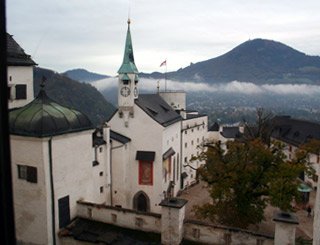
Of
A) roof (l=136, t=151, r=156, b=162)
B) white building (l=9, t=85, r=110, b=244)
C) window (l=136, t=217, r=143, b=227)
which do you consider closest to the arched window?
roof (l=136, t=151, r=156, b=162)

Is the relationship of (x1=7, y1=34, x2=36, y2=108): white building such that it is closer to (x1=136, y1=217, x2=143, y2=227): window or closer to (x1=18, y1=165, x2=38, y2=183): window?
(x1=18, y1=165, x2=38, y2=183): window

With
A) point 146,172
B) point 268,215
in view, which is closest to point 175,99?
point 146,172

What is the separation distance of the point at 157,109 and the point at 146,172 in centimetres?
770

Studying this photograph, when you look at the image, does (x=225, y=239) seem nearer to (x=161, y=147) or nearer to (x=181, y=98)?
(x=161, y=147)

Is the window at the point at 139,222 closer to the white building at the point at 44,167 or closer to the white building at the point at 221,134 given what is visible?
the white building at the point at 44,167

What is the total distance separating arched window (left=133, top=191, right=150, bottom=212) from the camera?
3266cm

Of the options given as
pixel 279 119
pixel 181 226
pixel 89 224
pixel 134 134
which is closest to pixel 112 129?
pixel 134 134

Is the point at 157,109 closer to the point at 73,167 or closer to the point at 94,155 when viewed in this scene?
the point at 94,155

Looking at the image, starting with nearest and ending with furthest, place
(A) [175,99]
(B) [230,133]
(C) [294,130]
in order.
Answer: (A) [175,99]
(C) [294,130]
(B) [230,133]

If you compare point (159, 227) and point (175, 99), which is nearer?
point (159, 227)

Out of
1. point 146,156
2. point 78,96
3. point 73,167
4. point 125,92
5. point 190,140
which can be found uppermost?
point 125,92

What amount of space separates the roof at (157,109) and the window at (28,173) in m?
16.2

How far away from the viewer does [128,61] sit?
34.1 metres

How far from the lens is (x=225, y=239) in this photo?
16406 millimetres
